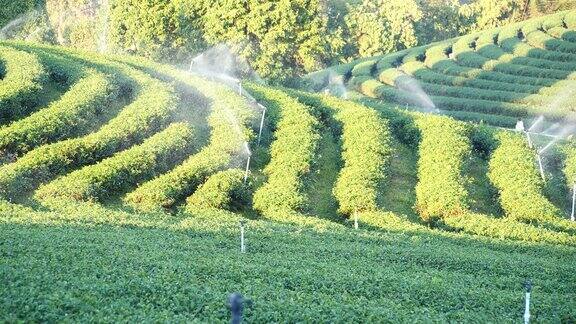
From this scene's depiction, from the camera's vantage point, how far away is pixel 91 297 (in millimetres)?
13023

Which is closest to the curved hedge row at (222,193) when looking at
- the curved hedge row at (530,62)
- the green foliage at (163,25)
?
the green foliage at (163,25)

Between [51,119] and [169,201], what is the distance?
7755 mm

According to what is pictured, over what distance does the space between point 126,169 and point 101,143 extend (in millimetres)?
2598

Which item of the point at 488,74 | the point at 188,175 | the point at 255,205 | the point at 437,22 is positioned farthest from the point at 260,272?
the point at 437,22

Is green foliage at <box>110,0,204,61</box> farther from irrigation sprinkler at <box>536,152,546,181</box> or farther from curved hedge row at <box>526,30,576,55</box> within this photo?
curved hedge row at <box>526,30,576,55</box>

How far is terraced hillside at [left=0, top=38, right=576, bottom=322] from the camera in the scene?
48.8 feet

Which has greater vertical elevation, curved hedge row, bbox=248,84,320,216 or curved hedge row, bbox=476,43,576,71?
curved hedge row, bbox=476,43,576,71

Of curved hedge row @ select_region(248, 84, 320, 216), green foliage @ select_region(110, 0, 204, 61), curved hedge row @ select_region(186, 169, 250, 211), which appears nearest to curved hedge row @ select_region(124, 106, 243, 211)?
curved hedge row @ select_region(186, 169, 250, 211)

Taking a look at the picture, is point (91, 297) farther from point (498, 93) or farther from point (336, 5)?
point (336, 5)

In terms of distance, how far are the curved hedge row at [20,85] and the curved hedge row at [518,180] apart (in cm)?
2131

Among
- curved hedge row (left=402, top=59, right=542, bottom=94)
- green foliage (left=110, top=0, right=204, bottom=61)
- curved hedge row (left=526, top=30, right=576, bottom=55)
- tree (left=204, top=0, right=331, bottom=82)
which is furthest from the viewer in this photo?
curved hedge row (left=526, top=30, right=576, bottom=55)

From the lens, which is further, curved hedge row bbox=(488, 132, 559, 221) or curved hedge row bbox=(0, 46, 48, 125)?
curved hedge row bbox=(0, 46, 48, 125)

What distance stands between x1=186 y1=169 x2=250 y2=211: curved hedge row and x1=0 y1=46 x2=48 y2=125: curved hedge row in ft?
35.2

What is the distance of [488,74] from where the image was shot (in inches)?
2616
